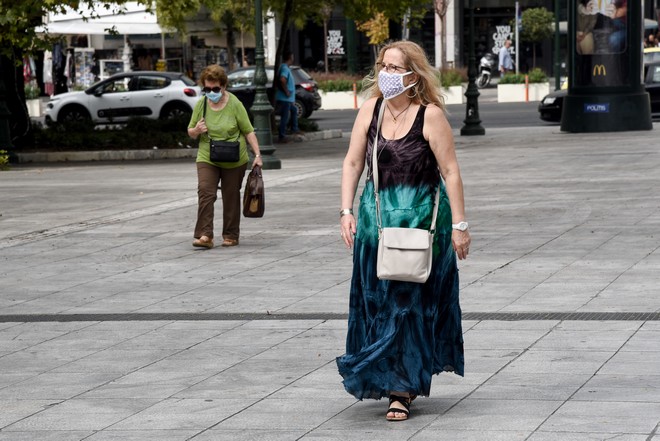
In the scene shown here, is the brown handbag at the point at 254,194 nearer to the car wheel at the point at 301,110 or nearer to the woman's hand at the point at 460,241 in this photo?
the woman's hand at the point at 460,241

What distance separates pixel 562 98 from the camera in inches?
1166

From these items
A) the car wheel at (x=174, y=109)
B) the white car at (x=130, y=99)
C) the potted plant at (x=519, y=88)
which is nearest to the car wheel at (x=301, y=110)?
the white car at (x=130, y=99)

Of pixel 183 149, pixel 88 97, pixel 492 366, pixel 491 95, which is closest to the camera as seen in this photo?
pixel 492 366

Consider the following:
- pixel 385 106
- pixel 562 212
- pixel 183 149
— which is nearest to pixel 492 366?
pixel 385 106

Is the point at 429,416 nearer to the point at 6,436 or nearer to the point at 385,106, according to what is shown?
the point at 385,106

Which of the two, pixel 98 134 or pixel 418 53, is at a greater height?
pixel 418 53

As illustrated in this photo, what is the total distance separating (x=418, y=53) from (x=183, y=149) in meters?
18.6

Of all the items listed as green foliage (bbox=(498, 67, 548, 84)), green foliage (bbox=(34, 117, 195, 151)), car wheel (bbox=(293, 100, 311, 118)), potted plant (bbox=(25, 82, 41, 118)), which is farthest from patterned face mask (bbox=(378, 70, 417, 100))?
green foliage (bbox=(498, 67, 548, 84))

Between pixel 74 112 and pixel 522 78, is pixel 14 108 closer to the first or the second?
pixel 74 112

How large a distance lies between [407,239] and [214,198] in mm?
6444

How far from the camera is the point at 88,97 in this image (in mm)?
33094

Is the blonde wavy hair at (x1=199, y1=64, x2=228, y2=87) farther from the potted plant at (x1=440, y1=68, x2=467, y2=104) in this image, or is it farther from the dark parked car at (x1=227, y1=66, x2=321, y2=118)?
the potted plant at (x1=440, y1=68, x2=467, y2=104)

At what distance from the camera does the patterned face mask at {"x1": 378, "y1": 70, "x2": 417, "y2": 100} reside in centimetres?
602

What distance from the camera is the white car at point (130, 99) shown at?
32531 millimetres
